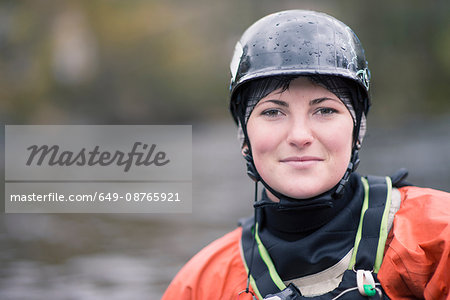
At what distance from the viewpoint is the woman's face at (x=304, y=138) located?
239 centimetres

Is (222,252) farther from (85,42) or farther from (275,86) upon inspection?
(85,42)

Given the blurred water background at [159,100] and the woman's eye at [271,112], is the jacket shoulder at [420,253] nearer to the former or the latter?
the woman's eye at [271,112]

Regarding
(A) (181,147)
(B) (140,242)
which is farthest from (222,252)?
(A) (181,147)

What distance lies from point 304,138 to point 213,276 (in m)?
0.79

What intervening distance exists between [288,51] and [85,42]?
27.2 metres

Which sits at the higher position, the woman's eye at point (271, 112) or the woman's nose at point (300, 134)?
the woman's eye at point (271, 112)

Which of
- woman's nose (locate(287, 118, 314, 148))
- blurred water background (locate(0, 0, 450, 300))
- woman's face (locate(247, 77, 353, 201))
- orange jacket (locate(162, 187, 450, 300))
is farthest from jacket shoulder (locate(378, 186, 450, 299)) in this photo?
blurred water background (locate(0, 0, 450, 300))

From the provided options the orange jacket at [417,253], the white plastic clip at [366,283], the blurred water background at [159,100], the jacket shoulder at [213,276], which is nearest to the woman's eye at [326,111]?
the orange jacket at [417,253]

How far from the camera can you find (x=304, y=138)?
7.73ft

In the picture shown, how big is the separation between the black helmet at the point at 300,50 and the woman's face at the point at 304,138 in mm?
92

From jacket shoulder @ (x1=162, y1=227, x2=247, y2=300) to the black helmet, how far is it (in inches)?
30.4

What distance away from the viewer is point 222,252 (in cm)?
277

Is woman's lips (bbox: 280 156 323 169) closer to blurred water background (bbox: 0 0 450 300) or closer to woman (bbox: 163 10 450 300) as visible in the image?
woman (bbox: 163 10 450 300)

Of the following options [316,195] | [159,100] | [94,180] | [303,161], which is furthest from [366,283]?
[159,100]
